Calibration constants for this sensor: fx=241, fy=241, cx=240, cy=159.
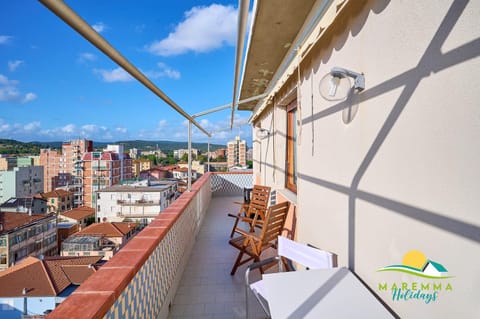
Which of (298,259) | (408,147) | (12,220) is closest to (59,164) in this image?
(12,220)

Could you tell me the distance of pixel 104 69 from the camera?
5.88 metres

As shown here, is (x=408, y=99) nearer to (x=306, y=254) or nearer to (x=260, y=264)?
(x=306, y=254)

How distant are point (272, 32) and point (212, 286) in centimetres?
315

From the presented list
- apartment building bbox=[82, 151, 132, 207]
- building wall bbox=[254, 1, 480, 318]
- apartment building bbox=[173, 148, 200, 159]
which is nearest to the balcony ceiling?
building wall bbox=[254, 1, 480, 318]

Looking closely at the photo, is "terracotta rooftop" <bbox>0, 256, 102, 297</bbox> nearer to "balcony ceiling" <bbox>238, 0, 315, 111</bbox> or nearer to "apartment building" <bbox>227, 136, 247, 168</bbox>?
"balcony ceiling" <bbox>238, 0, 315, 111</bbox>

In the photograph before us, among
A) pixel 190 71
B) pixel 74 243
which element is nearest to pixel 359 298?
pixel 74 243

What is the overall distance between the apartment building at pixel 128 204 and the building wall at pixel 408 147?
2145cm

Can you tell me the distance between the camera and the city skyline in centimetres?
174

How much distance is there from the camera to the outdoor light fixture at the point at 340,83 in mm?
1511

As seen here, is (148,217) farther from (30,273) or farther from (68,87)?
(30,273)

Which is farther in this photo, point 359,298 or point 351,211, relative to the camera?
point 351,211

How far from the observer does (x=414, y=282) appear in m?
1.08

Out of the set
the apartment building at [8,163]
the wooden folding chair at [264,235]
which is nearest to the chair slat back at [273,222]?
the wooden folding chair at [264,235]

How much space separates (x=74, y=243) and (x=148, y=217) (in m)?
11.9
